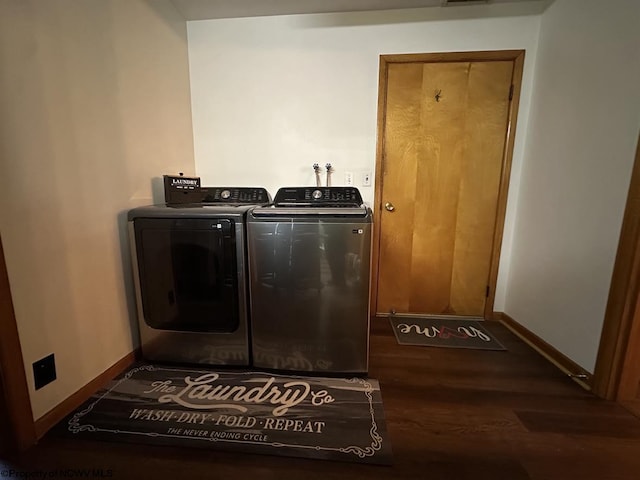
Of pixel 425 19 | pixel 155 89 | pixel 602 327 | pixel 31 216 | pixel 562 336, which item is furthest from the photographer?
pixel 425 19

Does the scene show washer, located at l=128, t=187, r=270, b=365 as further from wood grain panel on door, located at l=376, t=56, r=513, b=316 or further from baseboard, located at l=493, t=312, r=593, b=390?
baseboard, located at l=493, t=312, r=593, b=390

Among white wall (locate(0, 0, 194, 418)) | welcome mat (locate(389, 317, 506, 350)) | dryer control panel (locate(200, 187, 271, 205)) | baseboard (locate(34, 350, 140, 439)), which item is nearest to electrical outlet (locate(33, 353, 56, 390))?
white wall (locate(0, 0, 194, 418))

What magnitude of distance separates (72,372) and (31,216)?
746 mm

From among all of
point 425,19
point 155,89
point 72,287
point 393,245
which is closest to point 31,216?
point 72,287

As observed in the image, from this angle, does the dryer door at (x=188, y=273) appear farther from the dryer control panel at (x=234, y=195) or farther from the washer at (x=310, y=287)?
the dryer control panel at (x=234, y=195)

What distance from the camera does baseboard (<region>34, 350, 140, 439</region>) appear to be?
118cm

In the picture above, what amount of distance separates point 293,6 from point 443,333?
2.55 meters

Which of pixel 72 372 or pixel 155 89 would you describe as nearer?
pixel 72 372

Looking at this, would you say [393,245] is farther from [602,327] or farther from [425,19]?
[425,19]

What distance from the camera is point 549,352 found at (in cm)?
174

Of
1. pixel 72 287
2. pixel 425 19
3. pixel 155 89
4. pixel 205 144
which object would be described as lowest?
pixel 72 287

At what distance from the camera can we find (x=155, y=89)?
178 cm

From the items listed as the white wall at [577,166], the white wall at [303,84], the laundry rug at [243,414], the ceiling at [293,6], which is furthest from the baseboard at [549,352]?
the ceiling at [293,6]

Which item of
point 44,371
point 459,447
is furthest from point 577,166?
point 44,371
